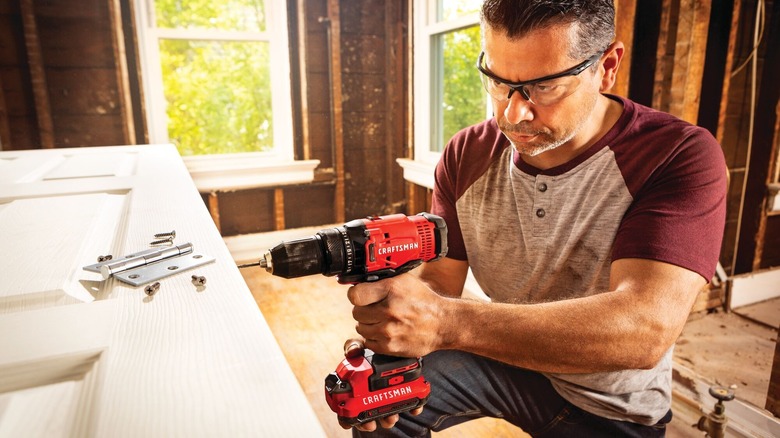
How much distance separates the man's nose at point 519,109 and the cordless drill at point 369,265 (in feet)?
1.10

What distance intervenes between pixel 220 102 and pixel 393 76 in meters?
1.26

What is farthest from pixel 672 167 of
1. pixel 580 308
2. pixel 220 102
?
pixel 220 102

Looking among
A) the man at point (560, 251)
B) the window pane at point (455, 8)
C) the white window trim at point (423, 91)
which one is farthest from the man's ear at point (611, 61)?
the white window trim at point (423, 91)

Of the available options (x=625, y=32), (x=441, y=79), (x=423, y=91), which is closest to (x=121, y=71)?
(x=423, y=91)

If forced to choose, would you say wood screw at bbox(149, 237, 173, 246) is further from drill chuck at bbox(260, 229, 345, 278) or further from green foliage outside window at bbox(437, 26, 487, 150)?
green foliage outside window at bbox(437, 26, 487, 150)

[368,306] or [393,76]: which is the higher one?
[393,76]

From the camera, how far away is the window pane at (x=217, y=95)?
10.6 feet

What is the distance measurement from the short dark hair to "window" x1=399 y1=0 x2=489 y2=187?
1.71 m

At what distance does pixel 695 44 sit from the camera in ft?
5.73

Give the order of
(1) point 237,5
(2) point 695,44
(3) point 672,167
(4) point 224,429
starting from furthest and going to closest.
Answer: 1. (1) point 237,5
2. (2) point 695,44
3. (3) point 672,167
4. (4) point 224,429

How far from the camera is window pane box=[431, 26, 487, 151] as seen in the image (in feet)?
9.61

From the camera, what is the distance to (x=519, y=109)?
42.3 inches

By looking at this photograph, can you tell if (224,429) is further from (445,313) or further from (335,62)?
(335,62)

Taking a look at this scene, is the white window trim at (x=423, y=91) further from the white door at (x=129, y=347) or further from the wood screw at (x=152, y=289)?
the wood screw at (x=152, y=289)
